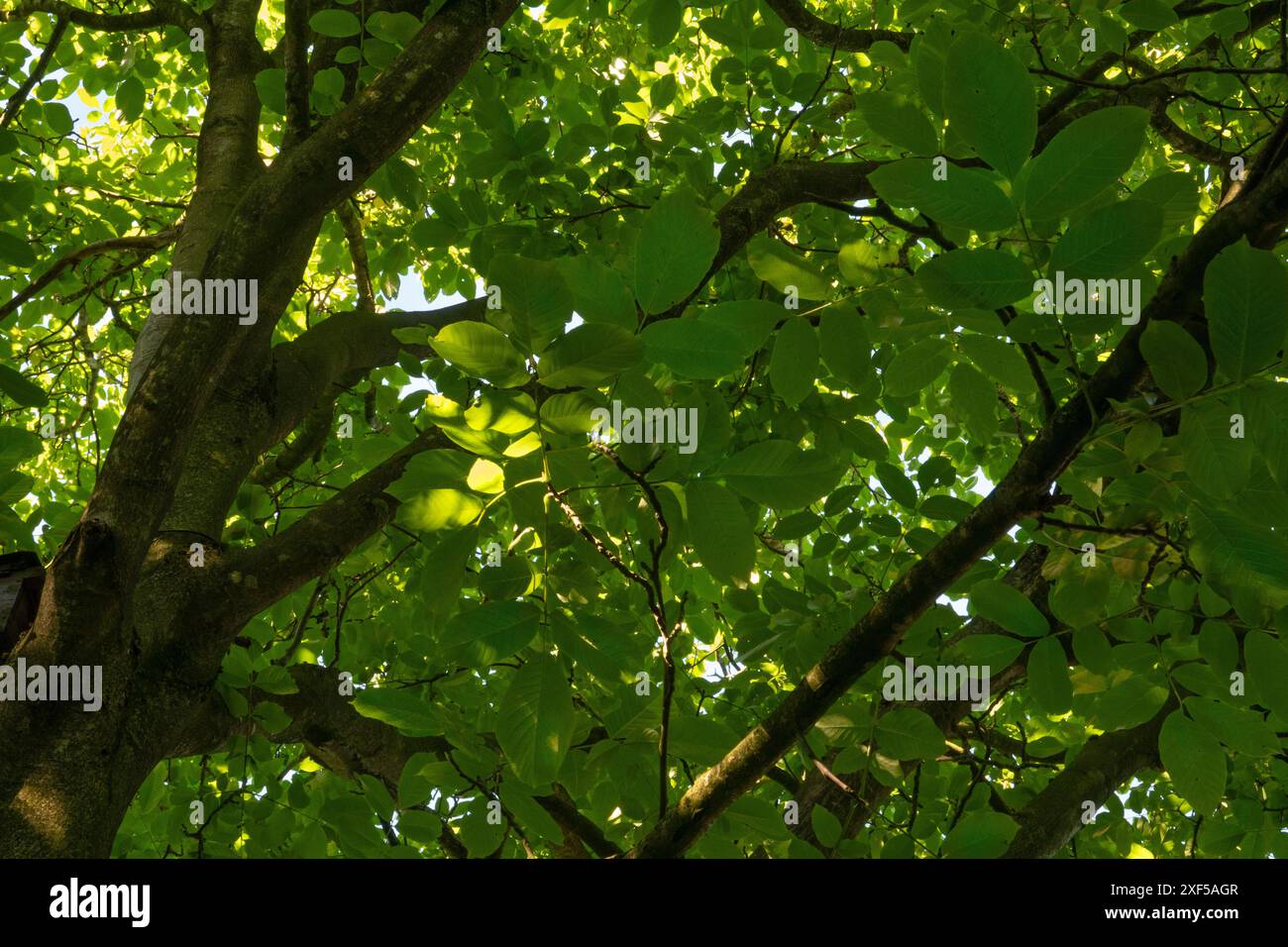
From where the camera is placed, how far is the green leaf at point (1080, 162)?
1.31 metres

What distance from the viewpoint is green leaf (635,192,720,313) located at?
4.63ft

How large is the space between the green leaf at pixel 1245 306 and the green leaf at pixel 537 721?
3.55 feet

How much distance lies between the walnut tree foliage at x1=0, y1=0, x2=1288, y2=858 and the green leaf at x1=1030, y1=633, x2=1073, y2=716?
2cm

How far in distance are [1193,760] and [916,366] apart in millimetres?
935

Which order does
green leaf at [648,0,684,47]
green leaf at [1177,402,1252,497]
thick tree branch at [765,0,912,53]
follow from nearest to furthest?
green leaf at [1177,402,1252,497], green leaf at [648,0,684,47], thick tree branch at [765,0,912,53]

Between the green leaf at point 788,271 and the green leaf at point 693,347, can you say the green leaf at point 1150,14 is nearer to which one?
the green leaf at point 788,271

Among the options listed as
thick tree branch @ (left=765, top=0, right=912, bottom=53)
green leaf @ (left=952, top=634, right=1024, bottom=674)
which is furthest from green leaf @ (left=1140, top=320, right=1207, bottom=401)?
thick tree branch @ (left=765, top=0, right=912, bottom=53)

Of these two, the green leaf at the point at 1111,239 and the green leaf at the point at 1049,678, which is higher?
the green leaf at the point at 1111,239

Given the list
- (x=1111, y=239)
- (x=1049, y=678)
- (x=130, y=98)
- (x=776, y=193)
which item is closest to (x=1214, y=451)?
(x=1111, y=239)

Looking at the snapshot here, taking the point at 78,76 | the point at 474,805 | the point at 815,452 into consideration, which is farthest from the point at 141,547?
the point at 78,76

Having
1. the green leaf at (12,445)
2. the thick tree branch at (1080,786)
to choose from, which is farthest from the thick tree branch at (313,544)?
the thick tree branch at (1080,786)

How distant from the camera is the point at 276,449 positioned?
5.40 metres

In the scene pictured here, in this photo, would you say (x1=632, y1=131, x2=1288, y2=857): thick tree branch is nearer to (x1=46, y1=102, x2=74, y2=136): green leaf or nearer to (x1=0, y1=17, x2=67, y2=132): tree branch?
(x1=0, y1=17, x2=67, y2=132): tree branch

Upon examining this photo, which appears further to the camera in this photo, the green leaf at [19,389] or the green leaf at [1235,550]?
the green leaf at [19,389]
